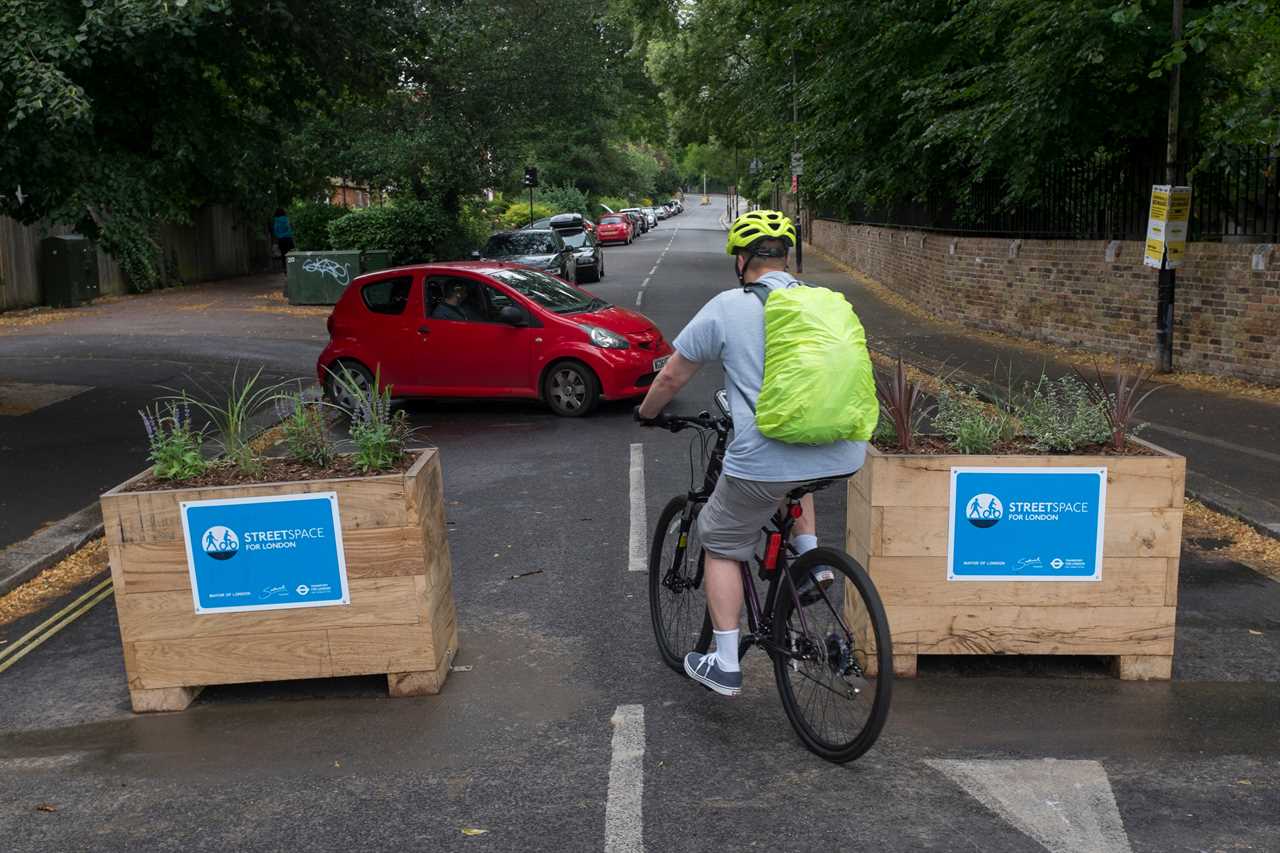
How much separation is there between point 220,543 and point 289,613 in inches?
15.9

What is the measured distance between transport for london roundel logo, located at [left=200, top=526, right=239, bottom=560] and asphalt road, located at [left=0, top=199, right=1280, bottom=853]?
68 centimetres

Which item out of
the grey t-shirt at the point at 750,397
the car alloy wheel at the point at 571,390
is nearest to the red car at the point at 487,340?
the car alloy wheel at the point at 571,390

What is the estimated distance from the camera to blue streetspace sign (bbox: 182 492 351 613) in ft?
16.6

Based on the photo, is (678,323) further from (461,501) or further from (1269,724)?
(1269,724)

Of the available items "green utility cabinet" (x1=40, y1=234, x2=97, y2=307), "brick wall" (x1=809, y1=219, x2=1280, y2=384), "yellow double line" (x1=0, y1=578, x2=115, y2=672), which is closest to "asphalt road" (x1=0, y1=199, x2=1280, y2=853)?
"yellow double line" (x1=0, y1=578, x2=115, y2=672)

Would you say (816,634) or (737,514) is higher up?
(737,514)

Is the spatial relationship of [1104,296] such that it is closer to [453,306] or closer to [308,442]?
[453,306]

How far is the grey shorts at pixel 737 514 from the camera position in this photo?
453 centimetres

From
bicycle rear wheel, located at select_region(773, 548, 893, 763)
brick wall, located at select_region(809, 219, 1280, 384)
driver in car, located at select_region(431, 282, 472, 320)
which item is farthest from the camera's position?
brick wall, located at select_region(809, 219, 1280, 384)

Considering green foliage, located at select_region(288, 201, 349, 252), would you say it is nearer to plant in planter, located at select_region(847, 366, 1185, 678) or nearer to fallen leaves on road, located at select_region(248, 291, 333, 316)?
fallen leaves on road, located at select_region(248, 291, 333, 316)

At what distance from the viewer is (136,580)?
508cm

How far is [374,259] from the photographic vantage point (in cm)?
2691

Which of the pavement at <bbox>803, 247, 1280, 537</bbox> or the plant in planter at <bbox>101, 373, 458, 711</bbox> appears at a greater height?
the plant in planter at <bbox>101, 373, 458, 711</bbox>

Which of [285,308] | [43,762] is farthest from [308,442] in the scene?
[285,308]
